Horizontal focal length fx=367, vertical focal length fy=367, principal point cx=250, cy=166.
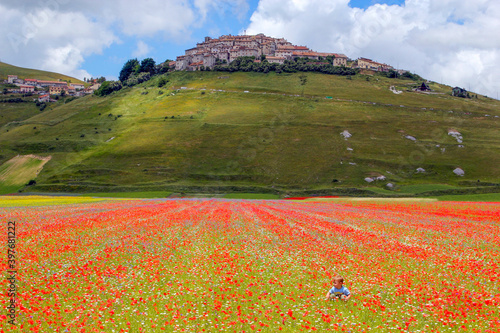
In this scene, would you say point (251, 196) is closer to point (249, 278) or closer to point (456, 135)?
point (249, 278)

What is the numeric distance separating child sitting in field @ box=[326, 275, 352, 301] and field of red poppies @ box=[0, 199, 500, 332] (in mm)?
362

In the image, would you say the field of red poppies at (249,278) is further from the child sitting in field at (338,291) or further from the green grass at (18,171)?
the green grass at (18,171)

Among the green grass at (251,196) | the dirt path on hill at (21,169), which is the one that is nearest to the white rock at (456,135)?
the green grass at (251,196)

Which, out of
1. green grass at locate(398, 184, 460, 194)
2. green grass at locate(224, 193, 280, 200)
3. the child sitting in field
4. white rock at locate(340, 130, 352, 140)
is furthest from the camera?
white rock at locate(340, 130, 352, 140)

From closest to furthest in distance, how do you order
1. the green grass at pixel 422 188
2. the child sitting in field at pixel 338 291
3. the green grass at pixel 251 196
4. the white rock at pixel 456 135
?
the child sitting in field at pixel 338 291, the green grass at pixel 251 196, the green grass at pixel 422 188, the white rock at pixel 456 135

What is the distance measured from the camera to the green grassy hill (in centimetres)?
11862

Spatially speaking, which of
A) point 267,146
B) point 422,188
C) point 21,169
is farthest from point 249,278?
point 21,169

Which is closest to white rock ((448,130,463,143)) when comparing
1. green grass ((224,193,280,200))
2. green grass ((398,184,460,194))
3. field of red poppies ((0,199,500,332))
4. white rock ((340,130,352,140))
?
white rock ((340,130,352,140))

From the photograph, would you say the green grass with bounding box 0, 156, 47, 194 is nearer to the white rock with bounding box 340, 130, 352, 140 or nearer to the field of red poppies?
the field of red poppies

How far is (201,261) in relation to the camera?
945 inches

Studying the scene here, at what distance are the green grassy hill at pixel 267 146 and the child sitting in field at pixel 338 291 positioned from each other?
300 feet

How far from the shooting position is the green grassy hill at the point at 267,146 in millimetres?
118625

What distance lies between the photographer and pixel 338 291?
678 inches

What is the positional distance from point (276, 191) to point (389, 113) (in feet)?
323
